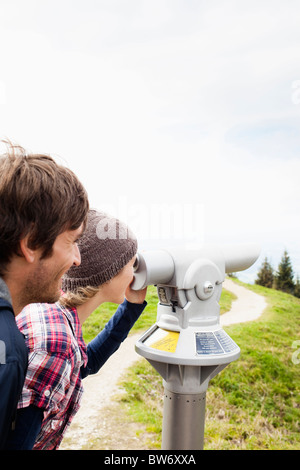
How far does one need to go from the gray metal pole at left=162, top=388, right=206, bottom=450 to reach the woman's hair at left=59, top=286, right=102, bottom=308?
0.50 meters

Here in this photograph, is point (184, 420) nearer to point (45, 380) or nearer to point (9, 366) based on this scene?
point (45, 380)

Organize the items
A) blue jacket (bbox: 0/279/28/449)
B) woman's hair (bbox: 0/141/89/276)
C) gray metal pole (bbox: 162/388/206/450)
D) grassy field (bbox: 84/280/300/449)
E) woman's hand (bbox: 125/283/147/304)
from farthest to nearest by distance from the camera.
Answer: grassy field (bbox: 84/280/300/449) → woman's hand (bbox: 125/283/147/304) → gray metal pole (bbox: 162/388/206/450) → woman's hair (bbox: 0/141/89/276) → blue jacket (bbox: 0/279/28/449)

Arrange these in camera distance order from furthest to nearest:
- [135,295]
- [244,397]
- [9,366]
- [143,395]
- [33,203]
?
[244,397] < [143,395] < [135,295] < [33,203] < [9,366]

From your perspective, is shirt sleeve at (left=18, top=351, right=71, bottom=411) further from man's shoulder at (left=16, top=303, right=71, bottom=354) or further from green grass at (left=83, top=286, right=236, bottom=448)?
green grass at (left=83, top=286, right=236, bottom=448)

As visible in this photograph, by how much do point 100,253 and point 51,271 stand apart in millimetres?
487

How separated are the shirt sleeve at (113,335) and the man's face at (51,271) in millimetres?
693

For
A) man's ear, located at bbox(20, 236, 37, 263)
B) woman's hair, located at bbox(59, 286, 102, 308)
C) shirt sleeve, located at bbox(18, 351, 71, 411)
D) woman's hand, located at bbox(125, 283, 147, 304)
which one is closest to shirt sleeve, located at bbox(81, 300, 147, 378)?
woman's hand, located at bbox(125, 283, 147, 304)

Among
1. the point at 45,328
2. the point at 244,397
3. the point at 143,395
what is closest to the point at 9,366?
the point at 45,328

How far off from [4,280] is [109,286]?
2.01ft

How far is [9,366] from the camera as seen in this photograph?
960 millimetres

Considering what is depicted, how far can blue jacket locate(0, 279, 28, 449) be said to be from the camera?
939 mm

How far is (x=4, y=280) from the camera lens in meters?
1.21

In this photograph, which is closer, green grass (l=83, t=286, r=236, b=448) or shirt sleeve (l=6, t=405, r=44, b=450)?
shirt sleeve (l=6, t=405, r=44, b=450)
